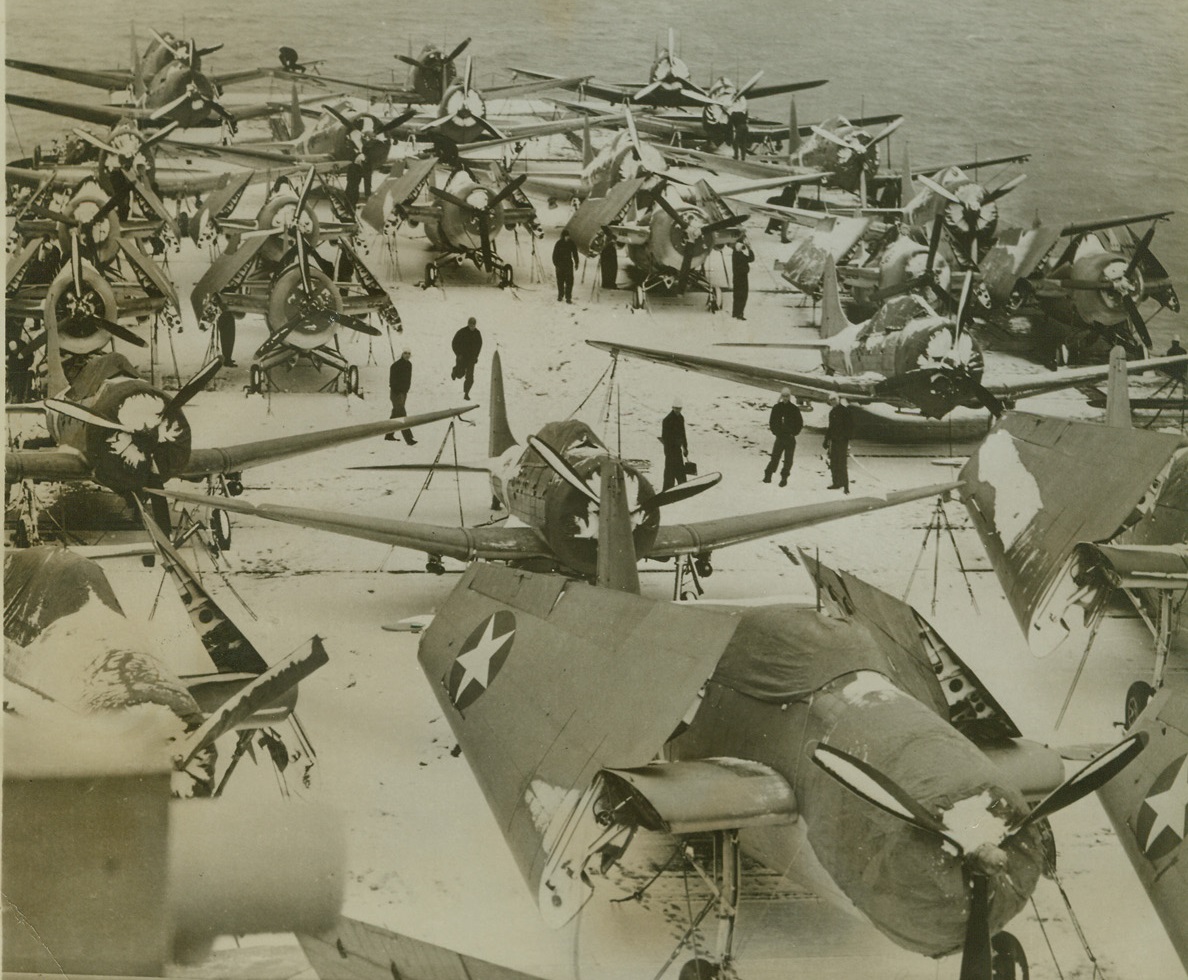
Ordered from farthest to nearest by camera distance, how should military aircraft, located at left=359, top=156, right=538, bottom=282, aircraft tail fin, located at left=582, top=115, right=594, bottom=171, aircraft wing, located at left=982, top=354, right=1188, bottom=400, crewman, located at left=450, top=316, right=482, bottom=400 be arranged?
aircraft tail fin, located at left=582, top=115, right=594, bottom=171
military aircraft, located at left=359, top=156, right=538, bottom=282
aircraft wing, located at left=982, top=354, right=1188, bottom=400
crewman, located at left=450, top=316, right=482, bottom=400

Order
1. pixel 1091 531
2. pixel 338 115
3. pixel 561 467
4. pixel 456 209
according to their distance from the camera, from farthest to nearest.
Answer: pixel 338 115 < pixel 456 209 < pixel 561 467 < pixel 1091 531

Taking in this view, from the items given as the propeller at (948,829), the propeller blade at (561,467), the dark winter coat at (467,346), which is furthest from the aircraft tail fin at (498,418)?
the propeller at (948,829)

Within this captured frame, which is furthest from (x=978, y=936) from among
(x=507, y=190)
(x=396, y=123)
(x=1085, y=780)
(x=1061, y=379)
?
(x=396, y=123)

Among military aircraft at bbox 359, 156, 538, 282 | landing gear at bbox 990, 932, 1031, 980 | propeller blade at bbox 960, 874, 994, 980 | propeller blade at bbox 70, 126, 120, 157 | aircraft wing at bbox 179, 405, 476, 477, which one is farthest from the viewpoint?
military aircraft at bbox 359, 156, 538, 282

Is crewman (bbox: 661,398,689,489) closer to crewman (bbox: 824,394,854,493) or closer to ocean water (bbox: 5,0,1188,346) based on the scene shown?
crewman (bbox: 824,394,854,493)

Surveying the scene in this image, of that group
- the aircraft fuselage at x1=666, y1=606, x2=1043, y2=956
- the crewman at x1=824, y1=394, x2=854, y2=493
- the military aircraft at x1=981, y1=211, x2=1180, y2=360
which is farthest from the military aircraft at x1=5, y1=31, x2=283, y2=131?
the military aircraft at x1=981, y1=211, x2=1180, y2=360

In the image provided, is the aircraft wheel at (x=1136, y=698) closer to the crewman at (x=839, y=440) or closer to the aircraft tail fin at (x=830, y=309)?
the crewman at (x=839, y=440)

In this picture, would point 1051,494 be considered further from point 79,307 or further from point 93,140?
point 93,140
